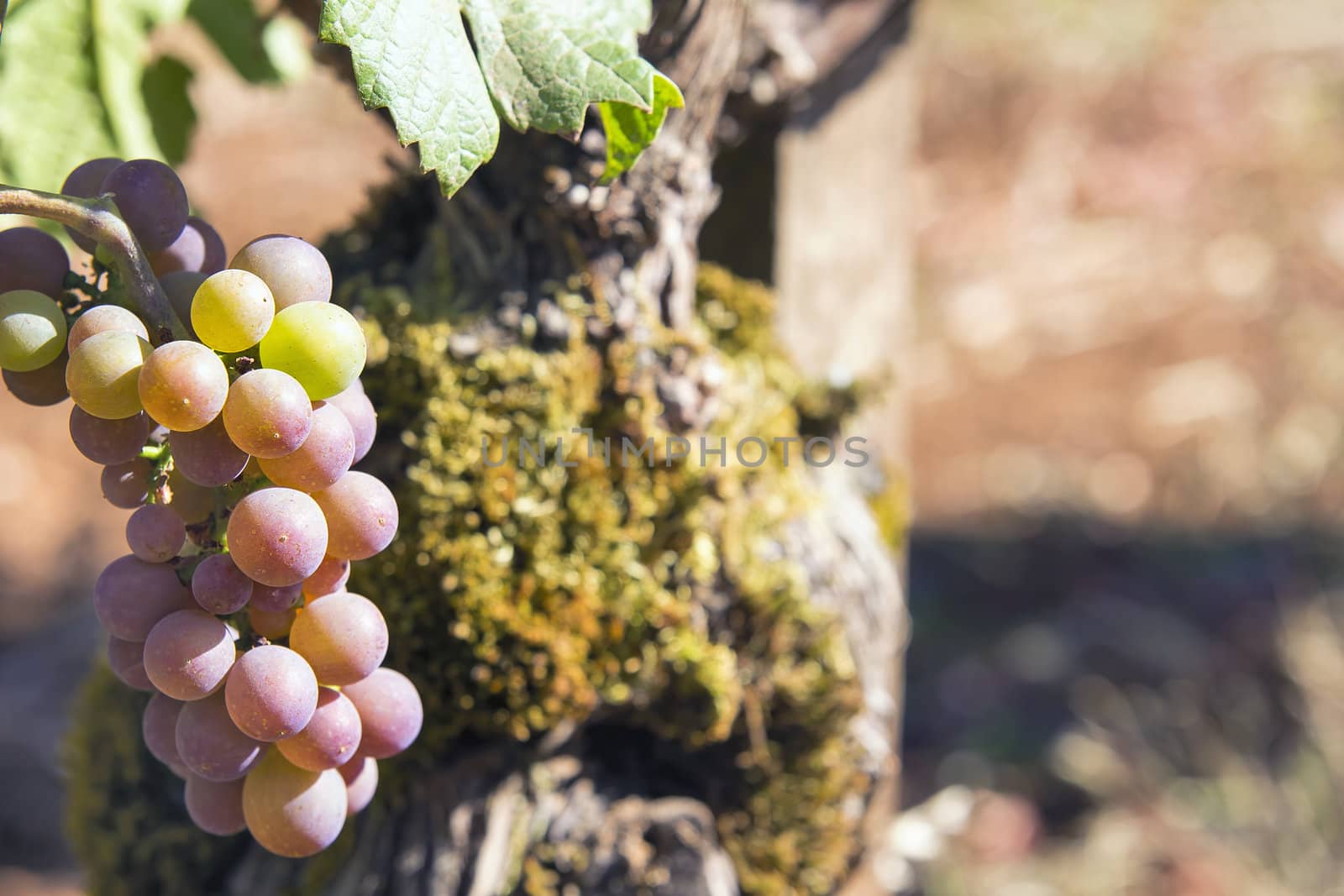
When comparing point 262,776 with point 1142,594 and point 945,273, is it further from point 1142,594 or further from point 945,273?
point 945,273

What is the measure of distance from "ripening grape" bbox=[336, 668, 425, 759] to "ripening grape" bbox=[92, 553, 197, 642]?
4.0 inches

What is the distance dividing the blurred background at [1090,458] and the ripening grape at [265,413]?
0.89m

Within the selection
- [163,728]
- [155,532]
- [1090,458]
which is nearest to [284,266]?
[155,532]

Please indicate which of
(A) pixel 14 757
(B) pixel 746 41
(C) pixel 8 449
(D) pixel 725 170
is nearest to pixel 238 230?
(C) pixel 8 449

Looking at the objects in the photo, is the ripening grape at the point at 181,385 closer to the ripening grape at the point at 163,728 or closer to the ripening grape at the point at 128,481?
the ripening grape at the point at 128,481

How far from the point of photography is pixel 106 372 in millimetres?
494

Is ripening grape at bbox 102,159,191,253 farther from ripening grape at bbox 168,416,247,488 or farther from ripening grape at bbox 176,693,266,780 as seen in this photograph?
ripening grape at bbox 176,693,266,780

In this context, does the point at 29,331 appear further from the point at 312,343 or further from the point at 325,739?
the point at 325,739

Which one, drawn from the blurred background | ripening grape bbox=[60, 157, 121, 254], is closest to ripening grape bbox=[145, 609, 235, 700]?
ripening grape bbox=[60, 157, 121, 254]

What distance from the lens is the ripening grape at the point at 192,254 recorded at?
0.60 metres

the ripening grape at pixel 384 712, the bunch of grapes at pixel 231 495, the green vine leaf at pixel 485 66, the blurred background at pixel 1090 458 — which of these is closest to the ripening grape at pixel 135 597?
the bunch of grapes at pixel 231 495

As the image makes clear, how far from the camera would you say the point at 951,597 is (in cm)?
286

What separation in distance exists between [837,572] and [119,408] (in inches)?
25.9

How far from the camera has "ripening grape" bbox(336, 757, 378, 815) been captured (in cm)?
63
